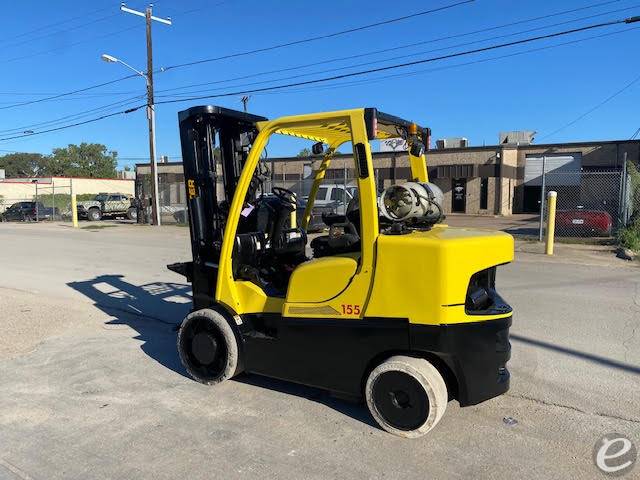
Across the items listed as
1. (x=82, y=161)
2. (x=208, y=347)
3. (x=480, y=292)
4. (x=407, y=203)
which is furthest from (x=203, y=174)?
(x=82, y=161)

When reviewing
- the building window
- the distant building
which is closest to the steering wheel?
the distant building

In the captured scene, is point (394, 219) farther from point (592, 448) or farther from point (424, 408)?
point (592, 448)

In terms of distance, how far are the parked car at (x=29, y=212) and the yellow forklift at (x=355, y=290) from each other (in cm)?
3157

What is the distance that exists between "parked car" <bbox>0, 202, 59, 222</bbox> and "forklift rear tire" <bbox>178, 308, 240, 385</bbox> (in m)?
31.5

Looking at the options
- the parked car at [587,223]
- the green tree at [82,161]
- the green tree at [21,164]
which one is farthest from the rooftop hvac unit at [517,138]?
the green tree at [21,164]

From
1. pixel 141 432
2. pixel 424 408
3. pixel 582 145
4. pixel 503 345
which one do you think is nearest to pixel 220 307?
pixel 141 432

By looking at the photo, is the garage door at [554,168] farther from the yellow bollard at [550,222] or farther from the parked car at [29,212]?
the parked car at [29,212]

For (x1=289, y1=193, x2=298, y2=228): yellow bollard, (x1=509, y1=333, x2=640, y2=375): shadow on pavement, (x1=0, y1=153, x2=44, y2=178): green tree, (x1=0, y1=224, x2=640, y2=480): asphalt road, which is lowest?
(x1=0, y1=224, x2=640, y2=480): asphalt road

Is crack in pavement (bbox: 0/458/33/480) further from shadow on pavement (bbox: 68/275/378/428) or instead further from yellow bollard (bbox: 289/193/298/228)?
yellow bollard (bbox: 289/193/298/228)

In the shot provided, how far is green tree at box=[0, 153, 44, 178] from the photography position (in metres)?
106

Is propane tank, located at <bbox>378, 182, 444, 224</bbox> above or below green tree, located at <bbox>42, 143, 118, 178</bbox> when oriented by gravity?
below

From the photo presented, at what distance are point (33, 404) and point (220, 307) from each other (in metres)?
1.65

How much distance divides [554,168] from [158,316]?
3462cm

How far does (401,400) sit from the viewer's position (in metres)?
3.45
